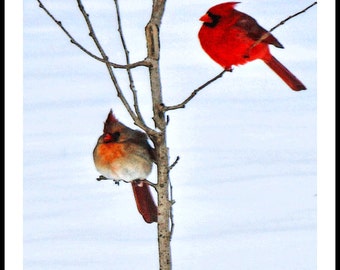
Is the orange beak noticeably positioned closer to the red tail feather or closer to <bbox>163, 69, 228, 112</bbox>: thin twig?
<bbox>163, 69, 228, 112</bbox>: thin twig

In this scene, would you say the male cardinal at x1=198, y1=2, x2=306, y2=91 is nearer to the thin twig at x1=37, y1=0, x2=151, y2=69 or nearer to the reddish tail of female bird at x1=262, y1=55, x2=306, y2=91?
the reddish tail of female bird at x1=262, y1=55, x2=306, y2=91

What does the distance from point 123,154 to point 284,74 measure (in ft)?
1.10

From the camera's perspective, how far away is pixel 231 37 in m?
1.54

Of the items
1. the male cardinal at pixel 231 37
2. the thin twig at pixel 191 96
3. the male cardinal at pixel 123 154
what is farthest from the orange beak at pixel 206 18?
the male cardinal at pixel 123 154

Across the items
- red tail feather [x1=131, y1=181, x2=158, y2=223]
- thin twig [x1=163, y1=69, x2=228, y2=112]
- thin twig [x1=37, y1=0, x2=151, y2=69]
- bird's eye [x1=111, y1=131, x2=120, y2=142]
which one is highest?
thin twig [x1=37, y1=0, x2=151, y2=69]

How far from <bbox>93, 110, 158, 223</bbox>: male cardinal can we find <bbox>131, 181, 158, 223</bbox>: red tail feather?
0.07 ft

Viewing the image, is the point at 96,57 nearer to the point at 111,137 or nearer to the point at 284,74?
the point at 111,137

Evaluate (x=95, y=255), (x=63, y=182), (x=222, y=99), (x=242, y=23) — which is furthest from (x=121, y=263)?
(x=242, y=23)

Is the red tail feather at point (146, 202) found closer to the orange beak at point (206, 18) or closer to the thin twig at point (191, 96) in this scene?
the thin twig at point (191, 96)

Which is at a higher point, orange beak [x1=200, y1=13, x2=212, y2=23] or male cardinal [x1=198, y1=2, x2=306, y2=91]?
orange beak [x1=200, y1=13, x2=212, y2=23]

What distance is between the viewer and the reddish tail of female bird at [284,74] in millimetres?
1599

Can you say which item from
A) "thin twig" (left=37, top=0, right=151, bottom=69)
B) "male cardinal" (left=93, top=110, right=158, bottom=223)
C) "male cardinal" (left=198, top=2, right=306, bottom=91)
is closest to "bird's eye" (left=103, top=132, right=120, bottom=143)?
"male cardinal" (left=93, top=110, right=158, bottom=223)

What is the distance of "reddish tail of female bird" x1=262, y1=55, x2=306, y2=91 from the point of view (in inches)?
62.9

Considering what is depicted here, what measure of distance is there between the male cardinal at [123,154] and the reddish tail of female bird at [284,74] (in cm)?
26
